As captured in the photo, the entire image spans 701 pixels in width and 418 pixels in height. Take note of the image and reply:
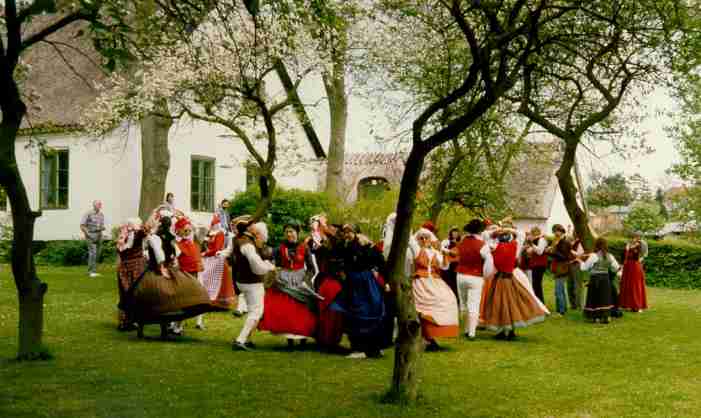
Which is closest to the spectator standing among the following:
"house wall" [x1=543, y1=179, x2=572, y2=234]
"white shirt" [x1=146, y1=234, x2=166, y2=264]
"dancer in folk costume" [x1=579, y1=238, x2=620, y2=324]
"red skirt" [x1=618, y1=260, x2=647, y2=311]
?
"white shirt" [x1=146, y1=234, x2=166, y2=264]

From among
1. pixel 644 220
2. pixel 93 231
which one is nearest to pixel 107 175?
pixel 93 231

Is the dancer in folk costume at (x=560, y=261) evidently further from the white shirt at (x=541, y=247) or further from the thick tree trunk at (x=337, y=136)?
the thick tree trunk at (x=337, y=136)

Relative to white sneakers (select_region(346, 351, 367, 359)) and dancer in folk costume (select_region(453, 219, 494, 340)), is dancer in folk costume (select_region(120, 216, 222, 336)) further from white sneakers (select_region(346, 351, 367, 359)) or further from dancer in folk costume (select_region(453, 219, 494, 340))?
dancer in folk costume (select_region(453, 219, 494, 340))

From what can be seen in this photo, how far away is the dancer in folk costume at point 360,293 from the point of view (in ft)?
37.8

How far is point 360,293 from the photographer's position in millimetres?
11547

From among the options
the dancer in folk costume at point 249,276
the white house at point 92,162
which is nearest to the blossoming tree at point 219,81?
the dancer in folk costume at point 249,276

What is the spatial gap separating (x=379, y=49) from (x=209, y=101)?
21.0 ft

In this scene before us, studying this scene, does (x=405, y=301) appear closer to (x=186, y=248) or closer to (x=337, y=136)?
(x=186, y=248)

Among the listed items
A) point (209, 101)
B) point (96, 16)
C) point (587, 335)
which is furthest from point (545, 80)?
point (96, 16)

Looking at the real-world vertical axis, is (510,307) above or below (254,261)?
below

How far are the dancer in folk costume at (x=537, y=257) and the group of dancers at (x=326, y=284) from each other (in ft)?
11.1

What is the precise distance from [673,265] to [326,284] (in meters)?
23.8

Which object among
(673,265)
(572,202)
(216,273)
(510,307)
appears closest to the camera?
(510,307)

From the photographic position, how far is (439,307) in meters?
12.3
